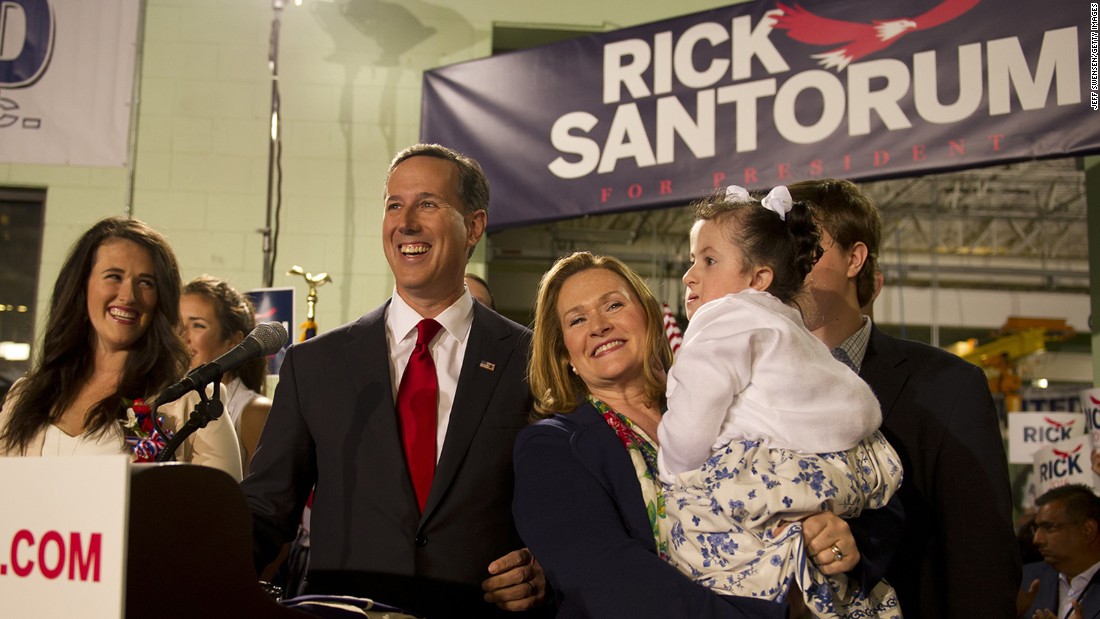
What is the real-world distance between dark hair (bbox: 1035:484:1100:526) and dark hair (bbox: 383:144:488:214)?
400 cm

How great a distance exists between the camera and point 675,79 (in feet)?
17.2

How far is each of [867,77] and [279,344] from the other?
360 centimetres

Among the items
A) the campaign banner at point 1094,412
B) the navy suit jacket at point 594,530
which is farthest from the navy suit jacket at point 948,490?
the campaign banner at point 1094,412

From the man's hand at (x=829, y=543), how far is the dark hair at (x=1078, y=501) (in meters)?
3.98

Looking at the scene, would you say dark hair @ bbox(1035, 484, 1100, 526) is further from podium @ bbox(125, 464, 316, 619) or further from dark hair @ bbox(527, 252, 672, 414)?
podium @ bbox(125, 464, 316, 619)

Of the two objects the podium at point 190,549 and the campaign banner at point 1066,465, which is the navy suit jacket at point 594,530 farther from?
the campaign banner at point 1066,465

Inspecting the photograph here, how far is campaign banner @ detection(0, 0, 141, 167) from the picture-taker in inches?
219

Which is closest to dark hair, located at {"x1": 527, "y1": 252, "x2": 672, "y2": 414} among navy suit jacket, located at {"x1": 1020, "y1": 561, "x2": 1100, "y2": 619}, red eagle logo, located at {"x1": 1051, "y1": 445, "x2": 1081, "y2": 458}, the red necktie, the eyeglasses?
the red necktie

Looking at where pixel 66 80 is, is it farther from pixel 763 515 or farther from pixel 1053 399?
pixel 1053 399

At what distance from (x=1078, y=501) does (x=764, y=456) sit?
13.5ft

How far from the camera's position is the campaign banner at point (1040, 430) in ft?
23.8

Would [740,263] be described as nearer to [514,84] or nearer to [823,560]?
[823,560]

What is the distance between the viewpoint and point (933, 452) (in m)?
2.12

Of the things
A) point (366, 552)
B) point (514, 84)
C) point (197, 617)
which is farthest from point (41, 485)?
point (514, 84)
